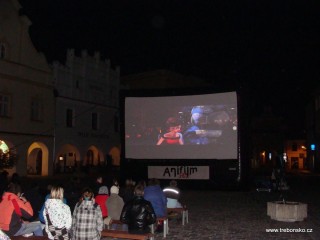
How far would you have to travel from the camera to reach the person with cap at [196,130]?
20641 millimetres

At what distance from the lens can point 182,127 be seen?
20938 millimetres

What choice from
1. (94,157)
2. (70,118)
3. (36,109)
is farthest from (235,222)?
(94,157)

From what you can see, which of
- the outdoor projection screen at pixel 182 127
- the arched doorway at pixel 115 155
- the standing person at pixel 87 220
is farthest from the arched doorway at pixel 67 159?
the standing person at pixel 87 220

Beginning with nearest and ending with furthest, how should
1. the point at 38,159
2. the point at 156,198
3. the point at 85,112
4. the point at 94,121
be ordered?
1. the point at 156,198
2. the point at 38,159
3. the point at 85,112
4. the point at 94,121

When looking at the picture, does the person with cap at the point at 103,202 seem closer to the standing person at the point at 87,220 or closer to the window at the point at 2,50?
the standing person at the point at 87,220

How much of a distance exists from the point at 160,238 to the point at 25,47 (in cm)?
2289

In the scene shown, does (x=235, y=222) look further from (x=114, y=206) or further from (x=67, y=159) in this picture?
(x=67, y=159)

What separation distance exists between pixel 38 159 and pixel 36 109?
451cm

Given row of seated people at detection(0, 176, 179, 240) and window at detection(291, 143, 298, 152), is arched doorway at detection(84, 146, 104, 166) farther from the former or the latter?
window at detection(291, 143, 298, 152)

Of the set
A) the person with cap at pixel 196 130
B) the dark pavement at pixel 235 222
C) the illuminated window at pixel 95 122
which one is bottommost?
the dark pavement at pixel 235 222

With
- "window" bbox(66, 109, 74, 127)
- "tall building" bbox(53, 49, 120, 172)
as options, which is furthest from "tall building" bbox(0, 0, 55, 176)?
"window" bbox(66, 109, 74, 127)

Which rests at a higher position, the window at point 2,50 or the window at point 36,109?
the window at point 2,50

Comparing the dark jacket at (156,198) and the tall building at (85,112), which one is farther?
the tall building at (85,112)

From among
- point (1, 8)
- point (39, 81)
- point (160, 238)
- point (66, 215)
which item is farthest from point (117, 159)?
point (66, 215)
